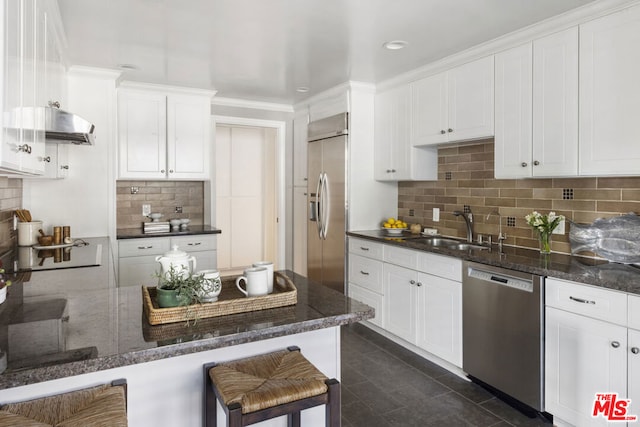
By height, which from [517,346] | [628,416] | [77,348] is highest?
[77,348]

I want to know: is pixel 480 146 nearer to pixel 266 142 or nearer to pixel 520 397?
pixel 520 397

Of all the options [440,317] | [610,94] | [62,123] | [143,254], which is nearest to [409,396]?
[440,317]

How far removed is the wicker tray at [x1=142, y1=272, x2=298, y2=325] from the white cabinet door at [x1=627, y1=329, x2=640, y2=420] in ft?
5.35

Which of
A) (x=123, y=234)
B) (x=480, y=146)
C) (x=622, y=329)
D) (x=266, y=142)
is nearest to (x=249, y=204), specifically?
(x=266, y=142)

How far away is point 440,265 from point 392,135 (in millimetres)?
1526

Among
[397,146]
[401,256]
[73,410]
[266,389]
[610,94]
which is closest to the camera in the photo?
[73,410]

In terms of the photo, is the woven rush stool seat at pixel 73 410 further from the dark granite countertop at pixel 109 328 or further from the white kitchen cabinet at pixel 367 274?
the white kitchen cabinet at pixel 367 274

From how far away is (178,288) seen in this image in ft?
4.83

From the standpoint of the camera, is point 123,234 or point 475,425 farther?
point 123,234

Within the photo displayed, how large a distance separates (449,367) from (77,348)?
2.65 m

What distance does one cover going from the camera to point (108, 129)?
3820mm

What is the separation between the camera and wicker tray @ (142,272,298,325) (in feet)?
4.56

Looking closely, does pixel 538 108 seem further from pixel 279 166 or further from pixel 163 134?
pixel 163 134

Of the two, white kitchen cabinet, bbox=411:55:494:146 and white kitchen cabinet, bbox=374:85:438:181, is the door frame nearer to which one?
white kitchen cabinet, bbox=374:85:438:181
